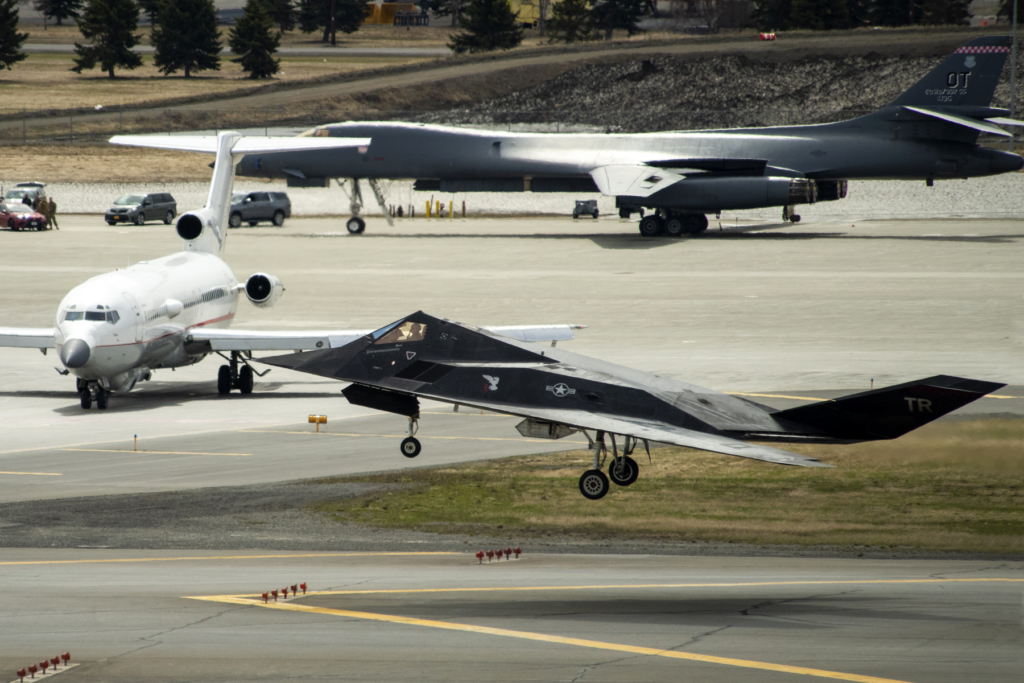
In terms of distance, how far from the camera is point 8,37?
146 metres

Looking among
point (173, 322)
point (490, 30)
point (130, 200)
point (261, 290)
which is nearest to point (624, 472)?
point (173, 322)

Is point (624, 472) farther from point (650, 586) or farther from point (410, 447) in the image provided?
point (410, 447)

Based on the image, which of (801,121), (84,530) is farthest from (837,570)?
(801,121)

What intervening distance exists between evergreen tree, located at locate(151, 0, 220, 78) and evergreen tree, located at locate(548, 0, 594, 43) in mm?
45760

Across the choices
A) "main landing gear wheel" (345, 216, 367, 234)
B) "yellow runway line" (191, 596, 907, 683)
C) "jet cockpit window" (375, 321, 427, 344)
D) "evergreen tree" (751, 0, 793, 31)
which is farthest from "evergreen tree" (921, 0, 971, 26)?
"yellow runway line" (191, 596, 907, 683)

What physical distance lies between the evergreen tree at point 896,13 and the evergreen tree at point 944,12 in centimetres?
88

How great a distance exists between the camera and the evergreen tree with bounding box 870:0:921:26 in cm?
15462

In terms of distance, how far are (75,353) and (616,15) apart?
149596mm

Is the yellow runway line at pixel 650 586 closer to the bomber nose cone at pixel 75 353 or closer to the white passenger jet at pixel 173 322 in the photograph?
the white passenger jet at pixel 173 322

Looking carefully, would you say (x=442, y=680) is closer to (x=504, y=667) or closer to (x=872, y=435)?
(x=504, y=667)

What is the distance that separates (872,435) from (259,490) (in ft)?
49.1

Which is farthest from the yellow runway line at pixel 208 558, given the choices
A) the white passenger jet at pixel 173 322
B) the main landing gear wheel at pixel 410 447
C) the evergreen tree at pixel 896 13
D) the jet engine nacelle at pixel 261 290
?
the evergreen tree at pixel 896 13

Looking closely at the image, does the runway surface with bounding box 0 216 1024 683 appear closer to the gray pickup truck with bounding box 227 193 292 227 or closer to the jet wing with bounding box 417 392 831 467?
the jet wing with bounding box 417 392 831 467

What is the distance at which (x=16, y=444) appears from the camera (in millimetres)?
34875
